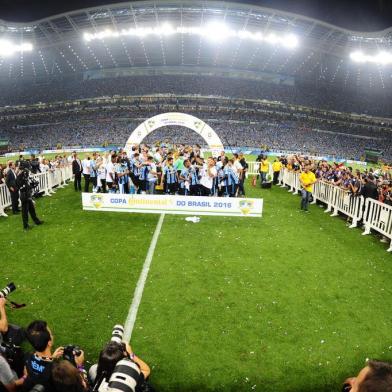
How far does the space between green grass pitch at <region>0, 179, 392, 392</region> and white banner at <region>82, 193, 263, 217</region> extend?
25.4 inches

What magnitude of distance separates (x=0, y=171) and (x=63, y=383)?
13441 millimetres

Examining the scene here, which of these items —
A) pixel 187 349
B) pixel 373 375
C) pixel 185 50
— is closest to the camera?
pixel 373 375

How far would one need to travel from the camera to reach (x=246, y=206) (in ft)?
39.3

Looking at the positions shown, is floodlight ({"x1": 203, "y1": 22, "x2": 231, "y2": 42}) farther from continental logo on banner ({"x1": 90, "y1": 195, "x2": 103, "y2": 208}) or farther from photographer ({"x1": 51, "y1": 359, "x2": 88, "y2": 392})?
photographer ({"x1": 51, "y1": 359, "x2": 88, "y2": 392})

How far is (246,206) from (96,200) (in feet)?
18.1

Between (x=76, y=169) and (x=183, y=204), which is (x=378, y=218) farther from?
(x=76, y=169)

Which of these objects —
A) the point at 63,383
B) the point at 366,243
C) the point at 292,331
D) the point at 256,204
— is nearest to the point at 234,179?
the point at 256,204

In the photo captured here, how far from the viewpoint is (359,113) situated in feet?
192

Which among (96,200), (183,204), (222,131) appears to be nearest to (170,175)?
(183,204)

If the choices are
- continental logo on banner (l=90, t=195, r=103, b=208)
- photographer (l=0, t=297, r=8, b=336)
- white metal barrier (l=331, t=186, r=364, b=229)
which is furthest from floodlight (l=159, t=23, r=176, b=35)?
photographer (l=0, t=297, r=8, b=336)

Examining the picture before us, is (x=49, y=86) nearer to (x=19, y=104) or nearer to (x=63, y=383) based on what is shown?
(x=19, y=104)

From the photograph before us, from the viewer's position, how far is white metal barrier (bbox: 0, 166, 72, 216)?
12252 mm

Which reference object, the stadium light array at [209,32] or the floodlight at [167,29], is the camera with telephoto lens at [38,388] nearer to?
the stadium light array at [209,32]

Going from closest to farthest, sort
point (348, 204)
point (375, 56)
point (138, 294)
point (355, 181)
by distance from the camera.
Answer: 1. point (138, 294)
2. point (348, 204)
3. point (355, 181)
4. point (375, 56)
